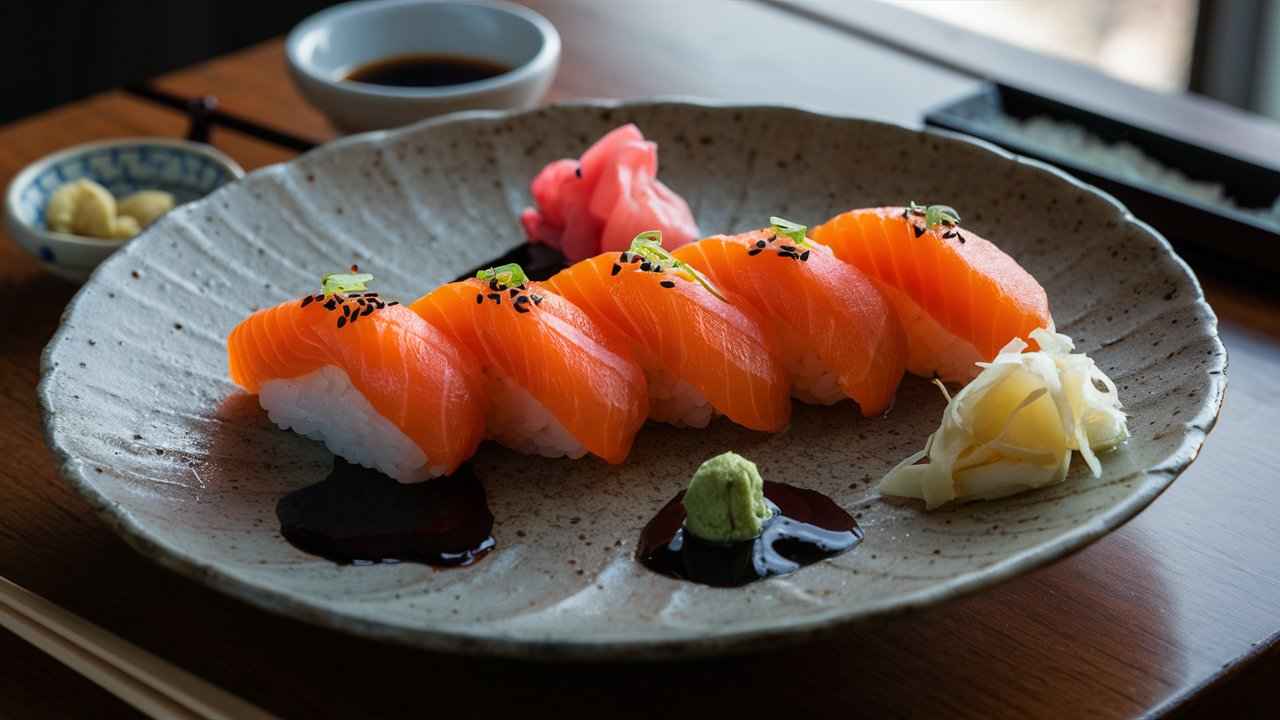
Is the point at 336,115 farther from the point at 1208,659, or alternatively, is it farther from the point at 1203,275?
the point at 1208,659

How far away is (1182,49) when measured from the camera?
5.80 metres

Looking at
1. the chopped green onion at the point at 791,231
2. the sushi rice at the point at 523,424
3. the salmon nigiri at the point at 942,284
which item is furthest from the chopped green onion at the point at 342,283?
the salmon nigiri at the point at 942,284

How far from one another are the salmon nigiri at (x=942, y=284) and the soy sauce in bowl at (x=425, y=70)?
4.39 ft

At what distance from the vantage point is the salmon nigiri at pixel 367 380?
1.93 m

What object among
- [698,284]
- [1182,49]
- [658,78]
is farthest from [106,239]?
[1182,49]

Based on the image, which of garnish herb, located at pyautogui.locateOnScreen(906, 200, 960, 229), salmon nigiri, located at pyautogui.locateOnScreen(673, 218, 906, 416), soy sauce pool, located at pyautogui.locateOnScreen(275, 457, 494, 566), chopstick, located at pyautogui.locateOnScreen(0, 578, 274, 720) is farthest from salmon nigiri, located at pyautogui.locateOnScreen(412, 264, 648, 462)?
chopstick, located at pyautogui.locateOnScreen(0, 578, 274, 720)

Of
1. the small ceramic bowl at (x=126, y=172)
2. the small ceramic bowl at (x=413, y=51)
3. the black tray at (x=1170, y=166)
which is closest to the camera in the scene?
the black tray at (x=1170, y=166)

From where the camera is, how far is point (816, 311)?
207cm

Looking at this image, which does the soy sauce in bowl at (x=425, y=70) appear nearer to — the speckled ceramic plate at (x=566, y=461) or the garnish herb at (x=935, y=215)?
the speckled ceramic plate at (x=566, y=461)

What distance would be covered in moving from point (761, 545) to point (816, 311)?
0.45 meters

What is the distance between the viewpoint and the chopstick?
5.10ft

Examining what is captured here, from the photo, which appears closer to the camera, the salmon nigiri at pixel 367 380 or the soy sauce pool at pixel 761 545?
the soy sauce pool at pixel 761 545

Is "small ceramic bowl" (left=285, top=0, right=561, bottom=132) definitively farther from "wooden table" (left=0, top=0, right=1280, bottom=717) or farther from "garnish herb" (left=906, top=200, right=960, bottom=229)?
"garnish herb" (left=906, top=200, right=960, bottom=229)

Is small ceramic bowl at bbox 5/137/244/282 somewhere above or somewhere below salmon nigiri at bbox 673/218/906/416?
below
